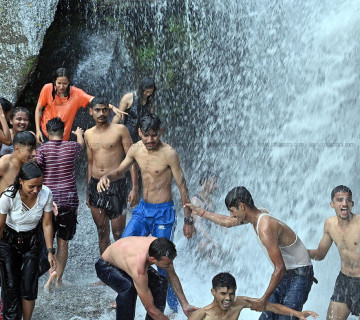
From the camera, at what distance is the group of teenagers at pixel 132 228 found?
16.2ft

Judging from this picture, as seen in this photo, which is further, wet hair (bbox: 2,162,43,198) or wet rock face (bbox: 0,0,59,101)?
wet rock face (bbox: 0,0,59,101)

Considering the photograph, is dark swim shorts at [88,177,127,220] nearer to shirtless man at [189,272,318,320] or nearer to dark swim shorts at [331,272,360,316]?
shirtless man at [189,272,318,320]

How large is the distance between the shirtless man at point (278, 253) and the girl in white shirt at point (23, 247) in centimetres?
147

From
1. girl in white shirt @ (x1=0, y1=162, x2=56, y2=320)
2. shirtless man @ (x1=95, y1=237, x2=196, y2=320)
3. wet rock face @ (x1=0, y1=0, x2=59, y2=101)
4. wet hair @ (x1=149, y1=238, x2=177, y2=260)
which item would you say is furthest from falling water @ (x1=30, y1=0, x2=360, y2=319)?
wet hair @ (x1=149, y1=238, x2=177, y2=260)

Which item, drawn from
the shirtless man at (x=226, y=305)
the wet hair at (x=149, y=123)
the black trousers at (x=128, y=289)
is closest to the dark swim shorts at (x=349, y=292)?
the shirtless man at (x=226, y=305)

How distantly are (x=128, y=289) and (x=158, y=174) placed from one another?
1.29m

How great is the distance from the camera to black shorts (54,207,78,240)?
6.29 metres

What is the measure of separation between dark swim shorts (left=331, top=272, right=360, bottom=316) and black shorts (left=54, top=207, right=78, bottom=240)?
2574mm

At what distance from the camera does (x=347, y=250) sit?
550 centimetres

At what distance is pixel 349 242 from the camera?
5.48 m

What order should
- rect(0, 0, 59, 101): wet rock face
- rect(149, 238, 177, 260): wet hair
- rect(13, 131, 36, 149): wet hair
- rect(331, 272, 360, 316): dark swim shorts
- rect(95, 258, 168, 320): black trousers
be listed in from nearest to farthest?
rect(149, 238, 177, 260): wet hair < rect(95, 258, 168, 320): black trousers < rect(331, 272, 360, 316): dark swim shorts < rect(13, 131, 36, 149): wet hair < rect(0, 0, 59, 101): wet rock face

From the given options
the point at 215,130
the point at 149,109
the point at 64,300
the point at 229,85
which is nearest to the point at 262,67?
the point at 229,85

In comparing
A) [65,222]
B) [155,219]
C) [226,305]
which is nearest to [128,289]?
[226,305]

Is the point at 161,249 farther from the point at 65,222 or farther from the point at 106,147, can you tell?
the point at 106,147
